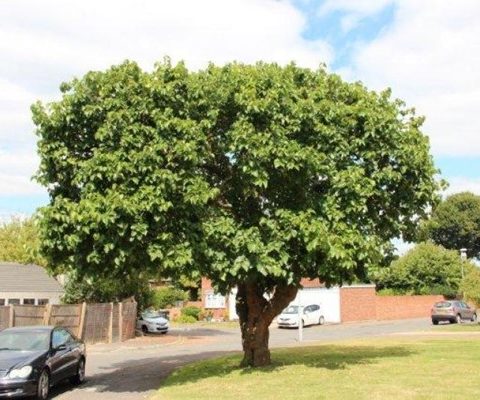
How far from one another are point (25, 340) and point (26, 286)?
3002 cm

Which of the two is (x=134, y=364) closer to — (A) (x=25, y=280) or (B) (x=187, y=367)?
(B) (x=187, y=367)

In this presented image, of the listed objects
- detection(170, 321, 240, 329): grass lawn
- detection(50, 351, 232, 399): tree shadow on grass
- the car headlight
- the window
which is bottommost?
detection(170, 321, 240, 329): grass lawn

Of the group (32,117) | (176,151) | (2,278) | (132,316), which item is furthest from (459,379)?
(2,278)

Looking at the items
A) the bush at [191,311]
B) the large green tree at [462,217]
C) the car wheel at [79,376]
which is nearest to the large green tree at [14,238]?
the bush at [191,311]

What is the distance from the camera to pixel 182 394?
498 inches

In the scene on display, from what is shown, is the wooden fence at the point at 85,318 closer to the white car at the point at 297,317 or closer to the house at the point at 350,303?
the white car at the point at 297,317

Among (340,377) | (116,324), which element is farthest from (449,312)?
(340,377)

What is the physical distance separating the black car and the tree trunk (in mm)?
4090

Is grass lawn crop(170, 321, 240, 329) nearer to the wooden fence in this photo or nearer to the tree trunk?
the wooden fence

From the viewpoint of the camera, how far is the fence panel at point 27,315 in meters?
26.8

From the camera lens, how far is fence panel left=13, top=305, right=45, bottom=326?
26.8 meters

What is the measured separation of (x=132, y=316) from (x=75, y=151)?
19216 mm

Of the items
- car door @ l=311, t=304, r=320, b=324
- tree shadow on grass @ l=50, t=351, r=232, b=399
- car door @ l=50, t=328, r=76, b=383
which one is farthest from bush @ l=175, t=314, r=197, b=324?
car door @ l=50, t=328, r=76, b=383

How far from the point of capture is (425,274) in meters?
59.9
